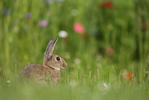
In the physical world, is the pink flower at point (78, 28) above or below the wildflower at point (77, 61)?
above

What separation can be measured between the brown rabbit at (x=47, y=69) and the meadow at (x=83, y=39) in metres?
0.12

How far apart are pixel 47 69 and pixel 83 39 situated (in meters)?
3.42

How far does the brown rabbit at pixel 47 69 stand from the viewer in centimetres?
419

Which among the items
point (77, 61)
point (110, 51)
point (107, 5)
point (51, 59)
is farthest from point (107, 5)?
point (51, 59)

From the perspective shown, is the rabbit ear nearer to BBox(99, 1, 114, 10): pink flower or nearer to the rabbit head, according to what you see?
the rabbit head

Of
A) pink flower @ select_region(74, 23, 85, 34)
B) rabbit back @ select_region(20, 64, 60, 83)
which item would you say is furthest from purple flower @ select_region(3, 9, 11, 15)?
rabbit back @ select_region(20, 64, 60, 83)

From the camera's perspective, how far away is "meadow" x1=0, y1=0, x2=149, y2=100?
15.1 ft

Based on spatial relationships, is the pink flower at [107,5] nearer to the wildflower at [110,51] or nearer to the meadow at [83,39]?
the meadow at [83,39]

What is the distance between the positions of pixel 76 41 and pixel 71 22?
1.39ft

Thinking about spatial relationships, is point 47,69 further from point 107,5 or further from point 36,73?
point 107,5

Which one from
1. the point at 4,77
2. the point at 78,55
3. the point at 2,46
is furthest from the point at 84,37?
the point at 4,77

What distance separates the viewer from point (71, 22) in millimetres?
7688

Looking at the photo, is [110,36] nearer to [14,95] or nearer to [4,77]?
[4,77]

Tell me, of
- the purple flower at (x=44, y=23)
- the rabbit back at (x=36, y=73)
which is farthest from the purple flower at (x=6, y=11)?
the rabbit back at (x=36, y=73)
